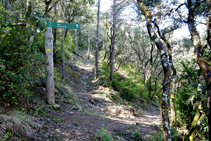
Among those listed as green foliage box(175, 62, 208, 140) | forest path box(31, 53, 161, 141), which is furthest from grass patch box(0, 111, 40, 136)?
green foliage box(175, 62, 208, 140)

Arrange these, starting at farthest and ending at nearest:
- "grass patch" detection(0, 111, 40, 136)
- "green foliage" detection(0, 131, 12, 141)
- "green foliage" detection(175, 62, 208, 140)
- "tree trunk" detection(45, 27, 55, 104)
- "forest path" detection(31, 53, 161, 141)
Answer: "tree trunk" detection(45, 27, 55, 104) → "green foliage" detection(175, 62, 208, 140) → "forest path" detection(31, 53, 161, 141) → "grass patch" detection(0, 111, 40, 136) → "green foliage" detection(0, 131, 12, 141)

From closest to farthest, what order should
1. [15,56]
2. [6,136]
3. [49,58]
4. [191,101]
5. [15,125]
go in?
1. [6,136]
2. [15,125]
3. [15,56]
4. [191,101]
5. [49,58]

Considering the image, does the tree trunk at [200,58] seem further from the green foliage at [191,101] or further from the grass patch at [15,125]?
the grass patch at [15,125]

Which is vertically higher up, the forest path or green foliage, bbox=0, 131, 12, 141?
green foliage, bbox=0, 131, 12, 141

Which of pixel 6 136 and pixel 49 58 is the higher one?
pixel 49 58

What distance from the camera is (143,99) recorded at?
18.6 meters

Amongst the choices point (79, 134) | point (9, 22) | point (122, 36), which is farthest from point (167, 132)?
point (122, 36)

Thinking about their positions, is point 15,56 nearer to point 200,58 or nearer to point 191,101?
point 200,58

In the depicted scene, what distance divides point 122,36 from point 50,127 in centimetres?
1881

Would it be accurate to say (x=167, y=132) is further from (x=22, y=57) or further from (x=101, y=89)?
(x=101, y=89)

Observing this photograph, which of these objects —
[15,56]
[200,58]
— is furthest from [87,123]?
[200,58]

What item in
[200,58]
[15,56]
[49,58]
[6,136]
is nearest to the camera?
[6,136]

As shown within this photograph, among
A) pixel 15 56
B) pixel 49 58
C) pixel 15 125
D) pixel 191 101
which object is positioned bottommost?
pixel 191 101

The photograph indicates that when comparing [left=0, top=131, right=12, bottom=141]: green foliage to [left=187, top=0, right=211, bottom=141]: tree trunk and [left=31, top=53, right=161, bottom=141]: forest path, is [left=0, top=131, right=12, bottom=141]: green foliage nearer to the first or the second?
[left=31, top=53, right=161, bottom=141]: forest path
